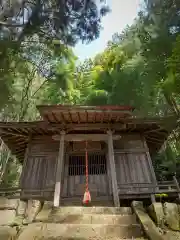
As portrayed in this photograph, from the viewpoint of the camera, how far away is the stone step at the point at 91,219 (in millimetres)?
5621

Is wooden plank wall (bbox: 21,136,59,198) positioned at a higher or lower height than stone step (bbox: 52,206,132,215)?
higher

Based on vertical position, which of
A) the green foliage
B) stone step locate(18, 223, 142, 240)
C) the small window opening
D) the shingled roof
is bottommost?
stone step locate(18, 223, 142, 240)

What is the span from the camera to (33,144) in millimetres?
10797

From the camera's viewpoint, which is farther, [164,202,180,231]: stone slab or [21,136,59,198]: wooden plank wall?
[21,136,59,198]: wooden plank wall

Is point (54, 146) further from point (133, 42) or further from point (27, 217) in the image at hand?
point (133, 42)

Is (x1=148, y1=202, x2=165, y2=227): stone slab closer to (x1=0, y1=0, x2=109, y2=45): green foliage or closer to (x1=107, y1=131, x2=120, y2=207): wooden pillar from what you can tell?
(x1=107, y1=131, x2=120, y2=207): wooden pillar

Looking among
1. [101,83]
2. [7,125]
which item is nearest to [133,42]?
[101,83]

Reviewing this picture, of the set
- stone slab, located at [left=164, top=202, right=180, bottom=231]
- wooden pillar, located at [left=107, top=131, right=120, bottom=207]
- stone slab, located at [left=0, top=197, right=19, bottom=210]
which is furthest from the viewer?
wooden pillar, located at [left=107, top=131, right=120, bottom=207]

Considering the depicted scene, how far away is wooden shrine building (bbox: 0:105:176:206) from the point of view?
355 inches

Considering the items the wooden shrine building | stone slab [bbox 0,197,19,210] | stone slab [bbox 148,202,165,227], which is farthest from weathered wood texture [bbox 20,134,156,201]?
stone slab [bbox 148,202,165,227]

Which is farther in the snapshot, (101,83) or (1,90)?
(101,83)

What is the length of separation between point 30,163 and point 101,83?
426 inches

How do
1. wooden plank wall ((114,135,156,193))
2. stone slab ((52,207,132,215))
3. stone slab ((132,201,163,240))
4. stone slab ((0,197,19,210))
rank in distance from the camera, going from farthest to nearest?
wooden plank wall ((114,135,156,193)), stone slab ((52,207,132,215)), stone slab ((0,197,19,210)), stone slab ((132,201,163,240))

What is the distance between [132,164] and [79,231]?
5.57m
